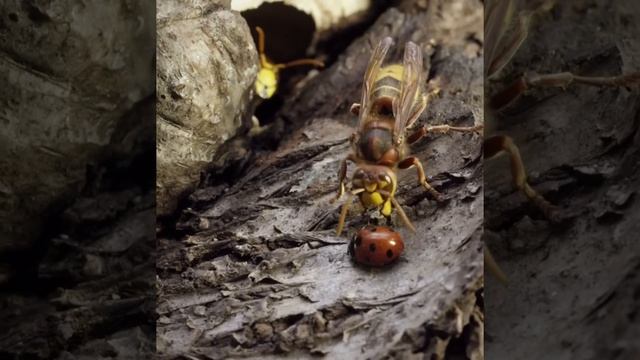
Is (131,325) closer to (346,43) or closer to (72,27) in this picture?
(72,27)

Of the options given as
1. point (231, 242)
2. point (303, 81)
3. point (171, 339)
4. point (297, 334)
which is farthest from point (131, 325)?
point (303, 81)

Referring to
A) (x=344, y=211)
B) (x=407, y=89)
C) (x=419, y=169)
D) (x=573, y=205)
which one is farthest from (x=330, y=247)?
(x=573, y=205)

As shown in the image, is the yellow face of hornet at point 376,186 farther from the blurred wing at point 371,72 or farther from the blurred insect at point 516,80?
the blurred insect at point 516,80

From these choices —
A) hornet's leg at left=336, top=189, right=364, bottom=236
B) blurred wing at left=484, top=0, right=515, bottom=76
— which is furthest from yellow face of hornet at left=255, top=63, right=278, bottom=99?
blurred wing at left=484, top=0, right=515, bottom=76

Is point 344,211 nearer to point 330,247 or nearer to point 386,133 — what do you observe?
point 330,247

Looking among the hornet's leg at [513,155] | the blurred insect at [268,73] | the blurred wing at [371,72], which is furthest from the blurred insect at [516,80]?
the blurred insect at [268,73]

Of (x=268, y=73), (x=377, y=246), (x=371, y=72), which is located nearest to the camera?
(x=377, y=246)

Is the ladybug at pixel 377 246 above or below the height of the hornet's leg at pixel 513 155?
below
